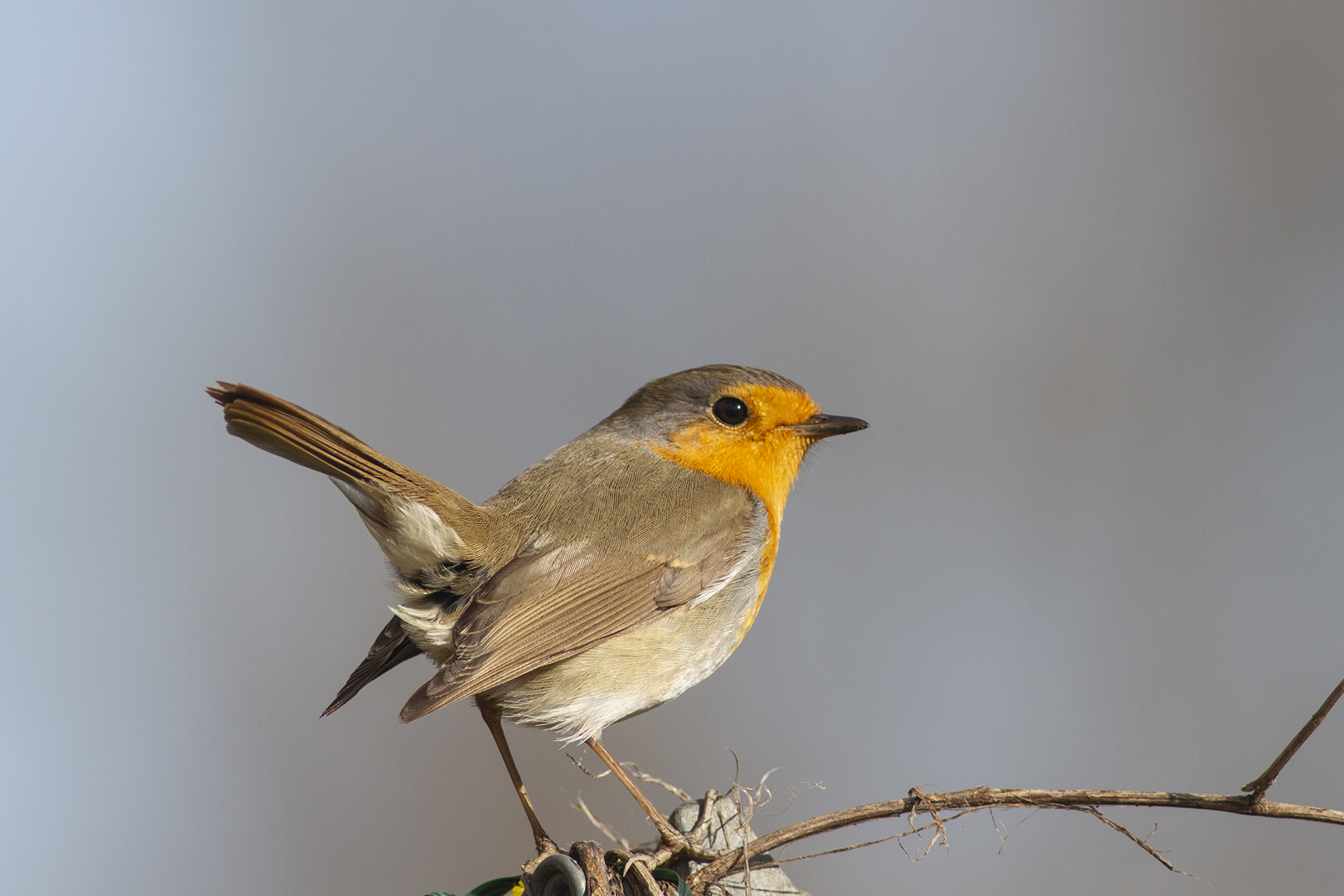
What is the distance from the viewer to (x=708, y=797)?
2.00 m

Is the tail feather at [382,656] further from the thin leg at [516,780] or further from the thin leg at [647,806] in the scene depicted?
the thin leg at [647,806]

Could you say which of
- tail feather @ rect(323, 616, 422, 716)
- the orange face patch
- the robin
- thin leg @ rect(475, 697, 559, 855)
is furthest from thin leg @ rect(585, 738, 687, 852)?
the orange face patch

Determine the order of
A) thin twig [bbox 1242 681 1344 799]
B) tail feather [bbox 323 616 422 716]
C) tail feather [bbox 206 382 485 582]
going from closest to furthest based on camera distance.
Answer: thin twig [bbox 1242 681 1344 799], tail feather [bbox 206 382 485 582], tail feather [bbox 323 616 422 716]

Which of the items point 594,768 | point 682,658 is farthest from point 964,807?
point 594,768

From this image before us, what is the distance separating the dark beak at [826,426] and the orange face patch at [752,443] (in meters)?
0.02

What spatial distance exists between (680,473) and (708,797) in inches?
41.7

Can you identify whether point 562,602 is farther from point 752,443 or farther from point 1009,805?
point 1009,805

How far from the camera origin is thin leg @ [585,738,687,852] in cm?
197

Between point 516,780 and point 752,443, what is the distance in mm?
1128

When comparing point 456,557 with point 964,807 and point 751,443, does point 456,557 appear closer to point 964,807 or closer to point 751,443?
point 751,443

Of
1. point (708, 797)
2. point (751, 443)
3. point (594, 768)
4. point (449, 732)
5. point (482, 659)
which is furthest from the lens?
point (449, 732)

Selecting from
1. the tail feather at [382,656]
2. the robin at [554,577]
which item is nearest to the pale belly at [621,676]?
the robin at [554,577]

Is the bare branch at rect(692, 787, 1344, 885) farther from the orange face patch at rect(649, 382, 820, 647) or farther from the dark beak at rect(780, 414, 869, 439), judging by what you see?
the dark beak at rect(780, 414, 869, 439)

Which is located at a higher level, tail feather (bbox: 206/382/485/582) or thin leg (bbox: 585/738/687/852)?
tail feather (bbox: 206/382/485/582)
